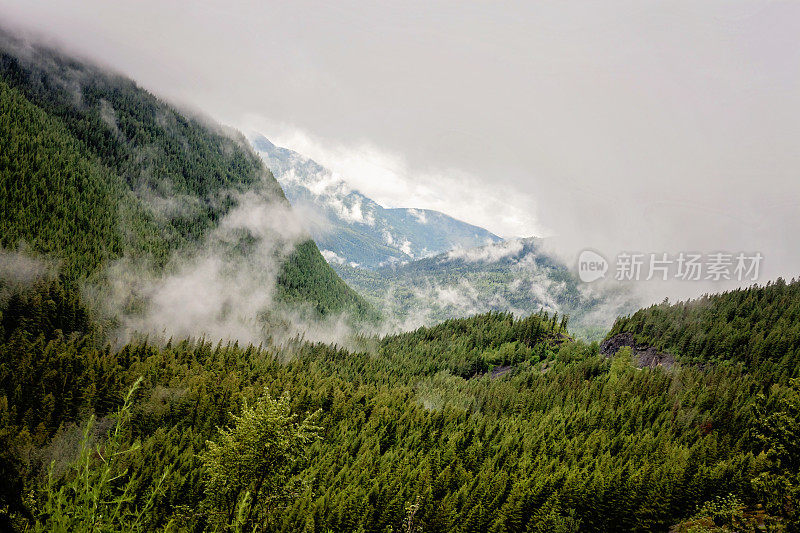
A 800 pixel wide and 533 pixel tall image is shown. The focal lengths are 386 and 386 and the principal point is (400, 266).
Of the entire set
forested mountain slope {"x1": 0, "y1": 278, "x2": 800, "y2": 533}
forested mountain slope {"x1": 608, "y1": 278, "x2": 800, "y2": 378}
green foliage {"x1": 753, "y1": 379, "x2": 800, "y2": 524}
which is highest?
forested mountain slope {"x1": 608, "y1": 278, "x2": 800, "y2": 378}

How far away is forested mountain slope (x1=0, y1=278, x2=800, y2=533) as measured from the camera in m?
30.8

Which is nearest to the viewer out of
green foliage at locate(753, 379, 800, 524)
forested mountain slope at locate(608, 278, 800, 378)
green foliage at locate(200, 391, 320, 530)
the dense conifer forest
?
green foliage at locate(200, 391, 320, 530)

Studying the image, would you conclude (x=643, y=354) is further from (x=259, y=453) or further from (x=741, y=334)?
(x=259, y=453)

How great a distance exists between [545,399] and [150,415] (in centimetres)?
13505

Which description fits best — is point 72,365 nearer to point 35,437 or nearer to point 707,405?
point 35,437

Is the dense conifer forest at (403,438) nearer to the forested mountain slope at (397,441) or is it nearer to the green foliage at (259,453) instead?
the green foliage at (259,453)

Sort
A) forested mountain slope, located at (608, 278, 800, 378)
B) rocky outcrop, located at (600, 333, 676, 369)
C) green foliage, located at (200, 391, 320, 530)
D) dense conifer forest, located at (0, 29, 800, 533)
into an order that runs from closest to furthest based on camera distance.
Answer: green foliage, located at (200, 391, 320, 530) → dense conifer forest, located at (0, 29, 800, 533) → forested mountain slope, located at (608, 278, 800, 378) → rocky outcrop, located at (600, 333, 676, 369)

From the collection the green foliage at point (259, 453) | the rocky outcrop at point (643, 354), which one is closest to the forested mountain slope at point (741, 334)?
the rocky outcrop at point (643, 354)

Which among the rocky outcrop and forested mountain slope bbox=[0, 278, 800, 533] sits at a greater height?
the rocky outcrop

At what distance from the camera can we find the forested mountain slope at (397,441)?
101ft

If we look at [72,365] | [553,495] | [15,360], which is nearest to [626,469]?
[553,495]

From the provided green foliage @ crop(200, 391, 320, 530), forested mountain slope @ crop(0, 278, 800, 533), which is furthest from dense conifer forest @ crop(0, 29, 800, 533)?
forested mountain slope @ crop(0, 278, 800, 533)

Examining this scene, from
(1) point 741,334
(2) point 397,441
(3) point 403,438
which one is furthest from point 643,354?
(2) point 397,441

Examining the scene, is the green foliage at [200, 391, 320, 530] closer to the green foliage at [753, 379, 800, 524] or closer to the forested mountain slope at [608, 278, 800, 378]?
the green foliage at [753, 379, 800, 524]
